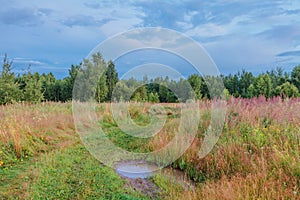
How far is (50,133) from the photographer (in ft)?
23.8

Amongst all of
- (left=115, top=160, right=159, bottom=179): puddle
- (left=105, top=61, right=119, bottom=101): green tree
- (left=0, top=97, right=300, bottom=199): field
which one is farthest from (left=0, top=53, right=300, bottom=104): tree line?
(left=115, top=160, right=159, bottom=179): puddle

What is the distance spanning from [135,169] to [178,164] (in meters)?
0.97

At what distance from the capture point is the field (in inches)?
147

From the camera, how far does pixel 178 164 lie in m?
5.46

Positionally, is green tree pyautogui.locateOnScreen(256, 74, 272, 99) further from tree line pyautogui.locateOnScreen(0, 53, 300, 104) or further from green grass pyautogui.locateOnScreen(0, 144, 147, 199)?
green grass pyautogui.locateOnScreen(0, 144, 147, 199)

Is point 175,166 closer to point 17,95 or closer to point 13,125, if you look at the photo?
point 13,125

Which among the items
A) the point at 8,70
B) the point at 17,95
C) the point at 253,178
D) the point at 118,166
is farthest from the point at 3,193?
the point at 8,70

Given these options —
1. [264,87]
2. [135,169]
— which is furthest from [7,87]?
[264,87]

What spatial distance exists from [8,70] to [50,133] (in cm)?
1501

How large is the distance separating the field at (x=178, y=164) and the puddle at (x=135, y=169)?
219 millimetres

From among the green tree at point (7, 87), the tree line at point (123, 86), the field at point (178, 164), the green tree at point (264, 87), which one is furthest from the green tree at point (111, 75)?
the green tree at point (264, 87)

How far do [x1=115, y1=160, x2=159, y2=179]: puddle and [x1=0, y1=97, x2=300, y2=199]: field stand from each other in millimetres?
219

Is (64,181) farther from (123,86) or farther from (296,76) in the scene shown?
(296,76)

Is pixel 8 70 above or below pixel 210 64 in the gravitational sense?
above
